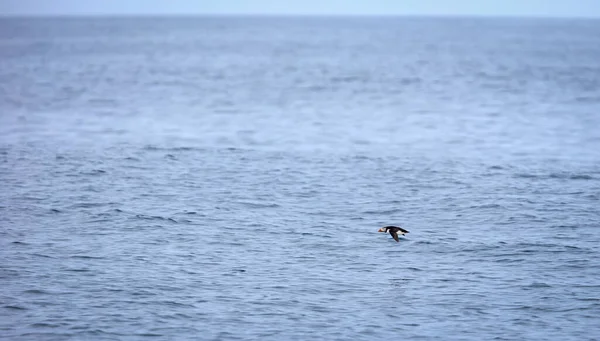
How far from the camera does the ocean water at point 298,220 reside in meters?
20.6

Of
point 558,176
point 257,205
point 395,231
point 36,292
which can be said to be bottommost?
point 36,292

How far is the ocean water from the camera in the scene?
67.6 feet

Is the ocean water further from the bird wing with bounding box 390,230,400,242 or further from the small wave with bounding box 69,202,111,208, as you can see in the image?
the bird wing with bounding box 390,230,400,242

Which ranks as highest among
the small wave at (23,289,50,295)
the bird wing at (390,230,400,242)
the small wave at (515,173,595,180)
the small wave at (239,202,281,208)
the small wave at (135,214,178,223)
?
the small wave at (515,173,595,180)

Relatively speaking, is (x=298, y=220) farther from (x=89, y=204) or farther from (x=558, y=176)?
(x=558, y=176)

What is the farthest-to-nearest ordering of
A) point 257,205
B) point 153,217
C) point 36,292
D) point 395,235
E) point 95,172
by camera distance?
point 95,172
point 257,205
point 153,217
point 395,235
point 36,292

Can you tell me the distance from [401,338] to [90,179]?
62.7 feet

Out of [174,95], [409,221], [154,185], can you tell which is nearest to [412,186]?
[409,221]

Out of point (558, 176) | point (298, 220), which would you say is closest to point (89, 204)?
point (298, 220)

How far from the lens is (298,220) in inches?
1138

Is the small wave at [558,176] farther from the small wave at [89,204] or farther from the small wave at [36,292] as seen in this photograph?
the small wave at [36,292]

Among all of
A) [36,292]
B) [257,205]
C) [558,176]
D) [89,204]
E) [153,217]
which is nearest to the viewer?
[36,292]

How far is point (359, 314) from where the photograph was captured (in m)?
20.6

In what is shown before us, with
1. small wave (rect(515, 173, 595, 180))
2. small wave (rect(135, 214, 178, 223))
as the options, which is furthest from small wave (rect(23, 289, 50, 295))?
small wave (rect(515, 173, 595, 180))
